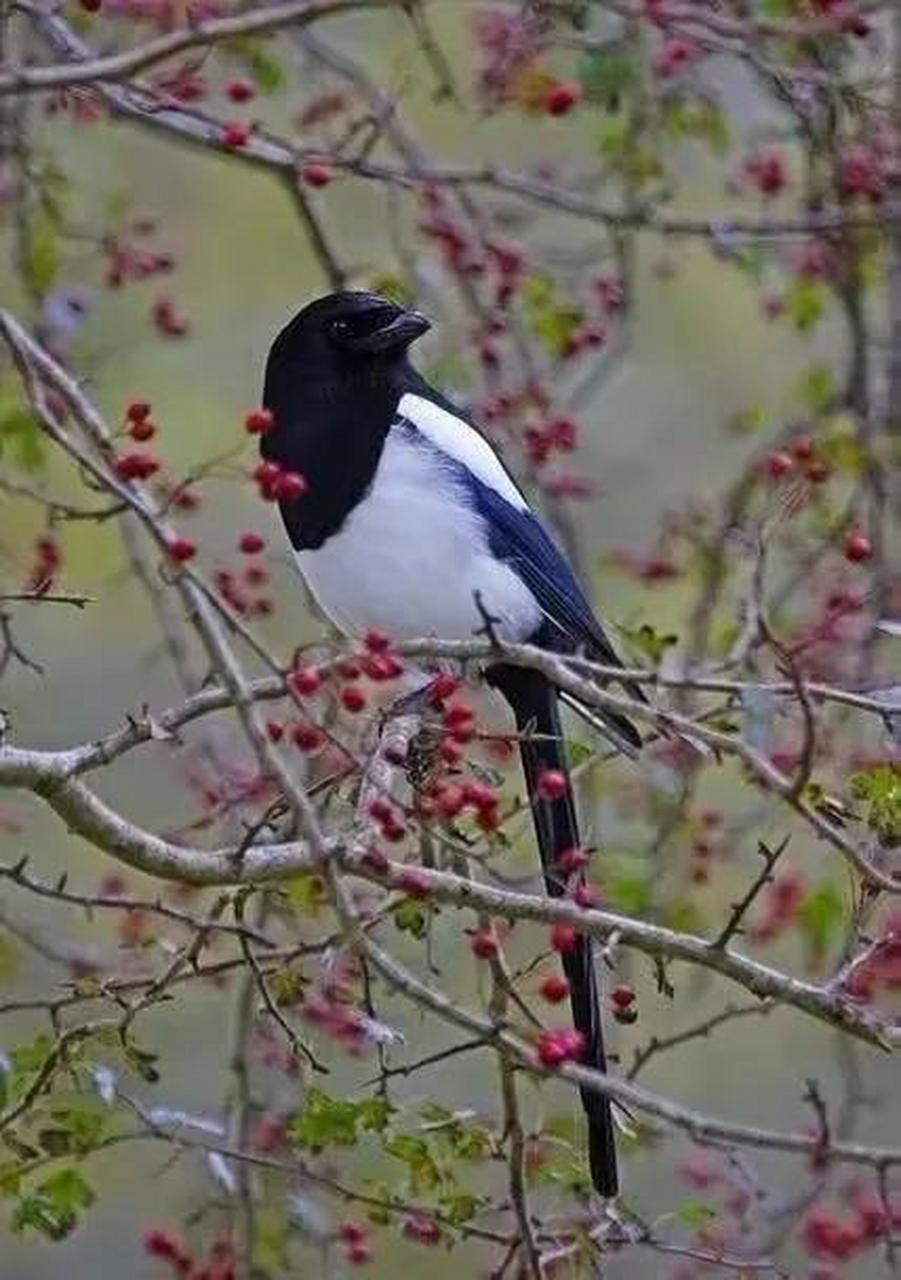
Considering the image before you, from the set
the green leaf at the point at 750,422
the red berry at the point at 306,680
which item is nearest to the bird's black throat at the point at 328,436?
the green leaf at the point at 750,422

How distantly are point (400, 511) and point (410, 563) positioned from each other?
0.06 meters

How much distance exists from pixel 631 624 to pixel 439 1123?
62 centimetres

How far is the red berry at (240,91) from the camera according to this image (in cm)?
323

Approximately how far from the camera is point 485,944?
2133mm

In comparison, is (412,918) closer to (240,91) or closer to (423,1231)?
(423,1231)

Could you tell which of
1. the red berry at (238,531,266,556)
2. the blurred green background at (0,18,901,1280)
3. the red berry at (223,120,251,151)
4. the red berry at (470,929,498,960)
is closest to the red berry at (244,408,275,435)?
the red berry at (238,531,266,556)

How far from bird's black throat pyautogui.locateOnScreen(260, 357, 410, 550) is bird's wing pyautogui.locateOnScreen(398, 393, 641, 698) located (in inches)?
1.3

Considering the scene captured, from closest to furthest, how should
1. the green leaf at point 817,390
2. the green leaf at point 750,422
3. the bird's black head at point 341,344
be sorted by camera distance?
the bird's black head at point 341,344
the green leaf at point 750,422
the green leaf at point 817,390

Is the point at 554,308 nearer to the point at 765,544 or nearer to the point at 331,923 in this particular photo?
the point at 331,923

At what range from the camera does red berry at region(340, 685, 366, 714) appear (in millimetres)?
Answer: 2113

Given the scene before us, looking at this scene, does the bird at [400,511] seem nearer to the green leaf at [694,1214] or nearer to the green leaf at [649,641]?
the green leaf at [649,641]

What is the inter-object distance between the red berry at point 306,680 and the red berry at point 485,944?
0.72ft

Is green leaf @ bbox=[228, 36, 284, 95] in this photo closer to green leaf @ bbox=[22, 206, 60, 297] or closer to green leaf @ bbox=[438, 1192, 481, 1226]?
green leaf @ bbox=[22, 206, 60, 297]

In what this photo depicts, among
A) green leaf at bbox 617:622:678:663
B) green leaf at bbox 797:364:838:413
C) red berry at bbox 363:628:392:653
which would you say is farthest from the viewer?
green leaf at bbox 797:364:838:413
